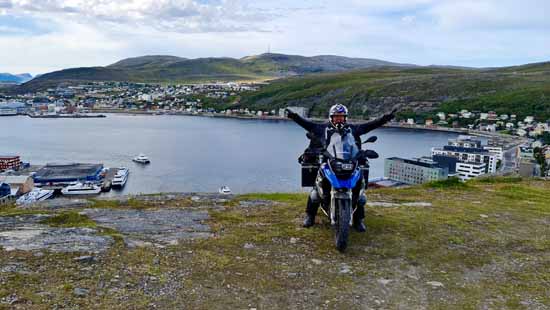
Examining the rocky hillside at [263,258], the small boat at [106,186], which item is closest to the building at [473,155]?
the small boat at [106,186]

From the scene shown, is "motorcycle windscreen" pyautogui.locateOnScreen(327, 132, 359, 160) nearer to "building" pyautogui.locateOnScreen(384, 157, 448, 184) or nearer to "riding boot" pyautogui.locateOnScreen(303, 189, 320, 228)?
"riding boot" pyautogui.locateOnScreen(303, 189, 320, 228)

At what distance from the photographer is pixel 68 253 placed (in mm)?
5312

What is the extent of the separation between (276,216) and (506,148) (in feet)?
268

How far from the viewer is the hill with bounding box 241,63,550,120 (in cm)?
12506

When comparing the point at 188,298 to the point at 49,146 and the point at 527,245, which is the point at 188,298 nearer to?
the point at 527,245

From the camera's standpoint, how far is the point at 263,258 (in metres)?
5.53

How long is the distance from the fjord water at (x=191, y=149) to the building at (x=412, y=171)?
4101 mm

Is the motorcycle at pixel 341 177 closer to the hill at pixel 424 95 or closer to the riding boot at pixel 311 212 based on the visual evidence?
the riding boot at pixel 311 212

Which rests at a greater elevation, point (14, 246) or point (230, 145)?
point (14, 246)

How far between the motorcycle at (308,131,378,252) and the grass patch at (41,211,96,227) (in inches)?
139

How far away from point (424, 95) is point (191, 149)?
91.6m

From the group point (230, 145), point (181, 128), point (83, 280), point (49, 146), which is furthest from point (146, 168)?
point (83, 280)

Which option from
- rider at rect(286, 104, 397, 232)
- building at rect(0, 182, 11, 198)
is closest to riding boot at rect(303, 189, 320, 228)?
rider at rect(286, 104, 397, 232)

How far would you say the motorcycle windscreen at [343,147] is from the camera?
19.5 feet
